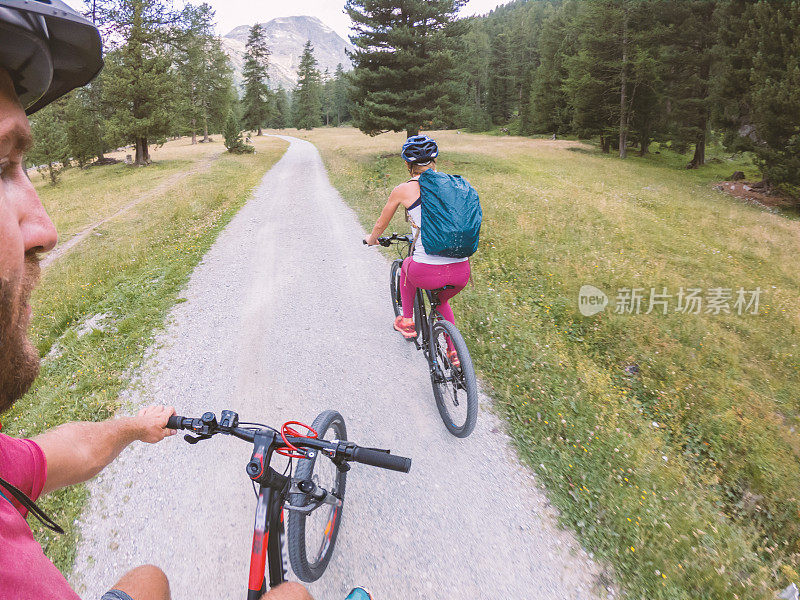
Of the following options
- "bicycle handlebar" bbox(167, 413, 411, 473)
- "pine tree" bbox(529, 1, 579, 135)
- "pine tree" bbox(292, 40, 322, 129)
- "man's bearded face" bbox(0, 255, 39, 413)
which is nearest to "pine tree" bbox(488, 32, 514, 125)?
"pine tree" bbox(529, 1, 579, 135)

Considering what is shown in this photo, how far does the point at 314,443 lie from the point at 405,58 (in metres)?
23.1

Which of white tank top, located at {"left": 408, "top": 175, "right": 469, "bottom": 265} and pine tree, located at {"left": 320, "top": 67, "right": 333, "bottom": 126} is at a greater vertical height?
pine tree, located at {"left": 320, "top": 67, "right": 333, "bottom": 126}

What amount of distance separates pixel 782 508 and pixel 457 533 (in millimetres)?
3747

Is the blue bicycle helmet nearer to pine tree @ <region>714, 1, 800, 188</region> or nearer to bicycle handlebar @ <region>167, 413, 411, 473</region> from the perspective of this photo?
bicycle handlebar @ <region>167, 413, 411, 473</region>

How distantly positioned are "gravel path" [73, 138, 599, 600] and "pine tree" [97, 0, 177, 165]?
2707cm

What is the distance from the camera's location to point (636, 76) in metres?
30.4

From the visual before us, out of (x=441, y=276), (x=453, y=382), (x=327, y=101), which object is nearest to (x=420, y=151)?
(x=441, y=276)

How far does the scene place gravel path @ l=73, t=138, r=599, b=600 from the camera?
9.04 feet

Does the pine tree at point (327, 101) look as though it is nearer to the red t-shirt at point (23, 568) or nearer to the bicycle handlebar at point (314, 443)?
the bicycle handlebar at point (314, 443)

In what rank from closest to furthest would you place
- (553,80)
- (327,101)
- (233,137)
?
(233,137), (553,80), (327,101)

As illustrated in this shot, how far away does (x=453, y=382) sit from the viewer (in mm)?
3957

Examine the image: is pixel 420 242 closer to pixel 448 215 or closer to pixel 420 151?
pixel 448 215

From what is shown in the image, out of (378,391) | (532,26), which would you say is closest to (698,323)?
(378,391)

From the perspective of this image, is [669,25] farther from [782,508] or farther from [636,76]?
[782,508]
